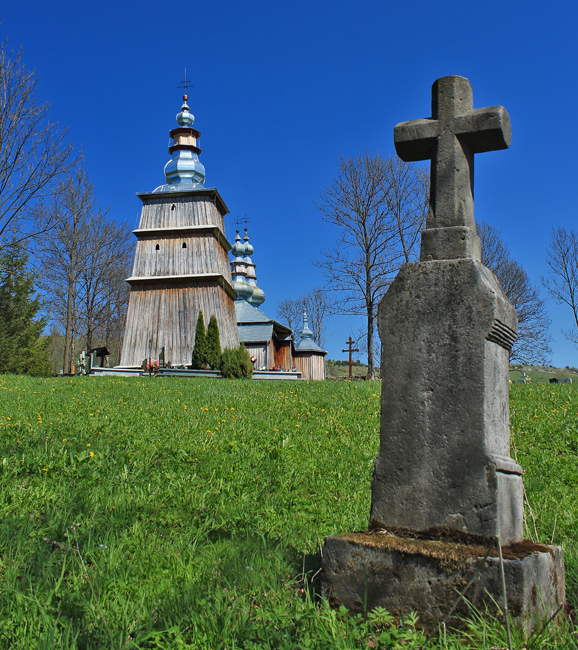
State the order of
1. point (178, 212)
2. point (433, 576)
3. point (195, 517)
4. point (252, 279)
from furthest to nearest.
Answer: point (252, 279) → point (178, 212) → point (195, 517) → point (433, 576)

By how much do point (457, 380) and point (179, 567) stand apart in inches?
79.4

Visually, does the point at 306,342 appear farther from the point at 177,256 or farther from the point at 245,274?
the point at 177,256

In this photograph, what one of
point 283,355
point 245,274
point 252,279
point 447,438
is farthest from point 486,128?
point 252,279

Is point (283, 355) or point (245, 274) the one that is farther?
point (245, 274)

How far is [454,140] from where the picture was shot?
10.4 ft

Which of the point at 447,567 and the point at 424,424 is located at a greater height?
the point at 424,424

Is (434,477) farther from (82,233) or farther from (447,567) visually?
(82,233)

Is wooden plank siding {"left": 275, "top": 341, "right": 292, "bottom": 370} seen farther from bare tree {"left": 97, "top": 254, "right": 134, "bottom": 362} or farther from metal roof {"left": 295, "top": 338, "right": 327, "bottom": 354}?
bare tree {"left": 97, "top": 254, "right": 134, "bottom": 362}

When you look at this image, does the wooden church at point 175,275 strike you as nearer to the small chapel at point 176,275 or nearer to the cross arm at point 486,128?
the small chapel at point 176,275

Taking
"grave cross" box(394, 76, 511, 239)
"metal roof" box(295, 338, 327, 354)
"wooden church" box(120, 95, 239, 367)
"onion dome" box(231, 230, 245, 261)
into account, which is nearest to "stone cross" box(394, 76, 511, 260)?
"grave cross" box(394, 76, 511, 239)

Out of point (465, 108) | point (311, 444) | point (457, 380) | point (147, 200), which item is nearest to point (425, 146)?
point (465, 108)

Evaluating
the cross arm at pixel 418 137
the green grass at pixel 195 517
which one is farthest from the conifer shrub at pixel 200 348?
the cross arm at pixel 418 137

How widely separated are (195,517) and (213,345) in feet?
70.8

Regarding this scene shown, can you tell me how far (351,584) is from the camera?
2.83 metres
